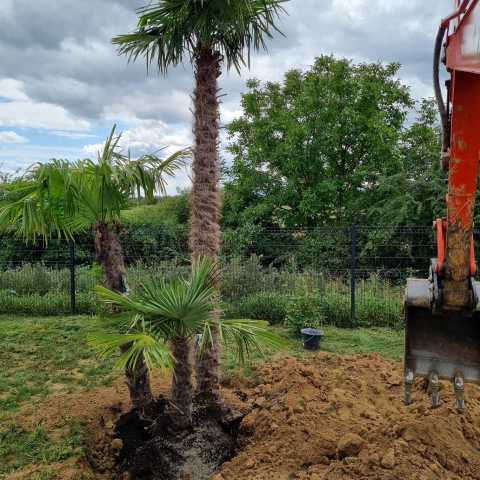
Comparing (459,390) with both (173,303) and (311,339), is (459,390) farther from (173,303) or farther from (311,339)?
(311,339)

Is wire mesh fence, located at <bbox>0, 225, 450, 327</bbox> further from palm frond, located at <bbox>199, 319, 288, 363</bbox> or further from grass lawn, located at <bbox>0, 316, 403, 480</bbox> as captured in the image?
palm frond, located at <bbox>199, 319, 288, 363</bbox>

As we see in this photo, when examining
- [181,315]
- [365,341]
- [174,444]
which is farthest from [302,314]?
[181,315]

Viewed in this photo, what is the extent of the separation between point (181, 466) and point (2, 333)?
5990 mm

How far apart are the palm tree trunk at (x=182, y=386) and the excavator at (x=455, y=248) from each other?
1.82 metres

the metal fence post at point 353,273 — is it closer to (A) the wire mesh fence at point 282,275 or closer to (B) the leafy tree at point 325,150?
(A) the wire mesh fence at point 282,275

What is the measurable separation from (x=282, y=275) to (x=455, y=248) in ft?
22.7

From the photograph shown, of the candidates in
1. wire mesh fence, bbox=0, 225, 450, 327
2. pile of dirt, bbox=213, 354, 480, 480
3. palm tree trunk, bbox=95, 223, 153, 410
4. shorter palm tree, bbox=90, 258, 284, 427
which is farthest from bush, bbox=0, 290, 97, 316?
shorter palm tree, bbox=90, 258, 284, 427

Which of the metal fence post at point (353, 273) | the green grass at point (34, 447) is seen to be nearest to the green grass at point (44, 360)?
the green grass at point (34, 447)

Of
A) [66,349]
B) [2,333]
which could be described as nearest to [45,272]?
[2,333]

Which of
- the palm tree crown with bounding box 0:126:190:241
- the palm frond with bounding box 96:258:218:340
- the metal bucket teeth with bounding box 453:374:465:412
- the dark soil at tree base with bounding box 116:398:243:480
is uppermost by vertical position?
the palm tree crown with bounding box 0:126:190:241

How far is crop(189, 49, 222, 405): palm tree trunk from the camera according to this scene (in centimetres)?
492

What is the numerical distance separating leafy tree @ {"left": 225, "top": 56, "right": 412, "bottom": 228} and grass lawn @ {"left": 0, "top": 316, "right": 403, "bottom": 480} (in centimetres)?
959

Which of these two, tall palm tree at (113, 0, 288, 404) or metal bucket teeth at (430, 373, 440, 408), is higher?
tall palm tree at (113, 0, 288, 404)

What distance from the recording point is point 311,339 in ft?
25.2
